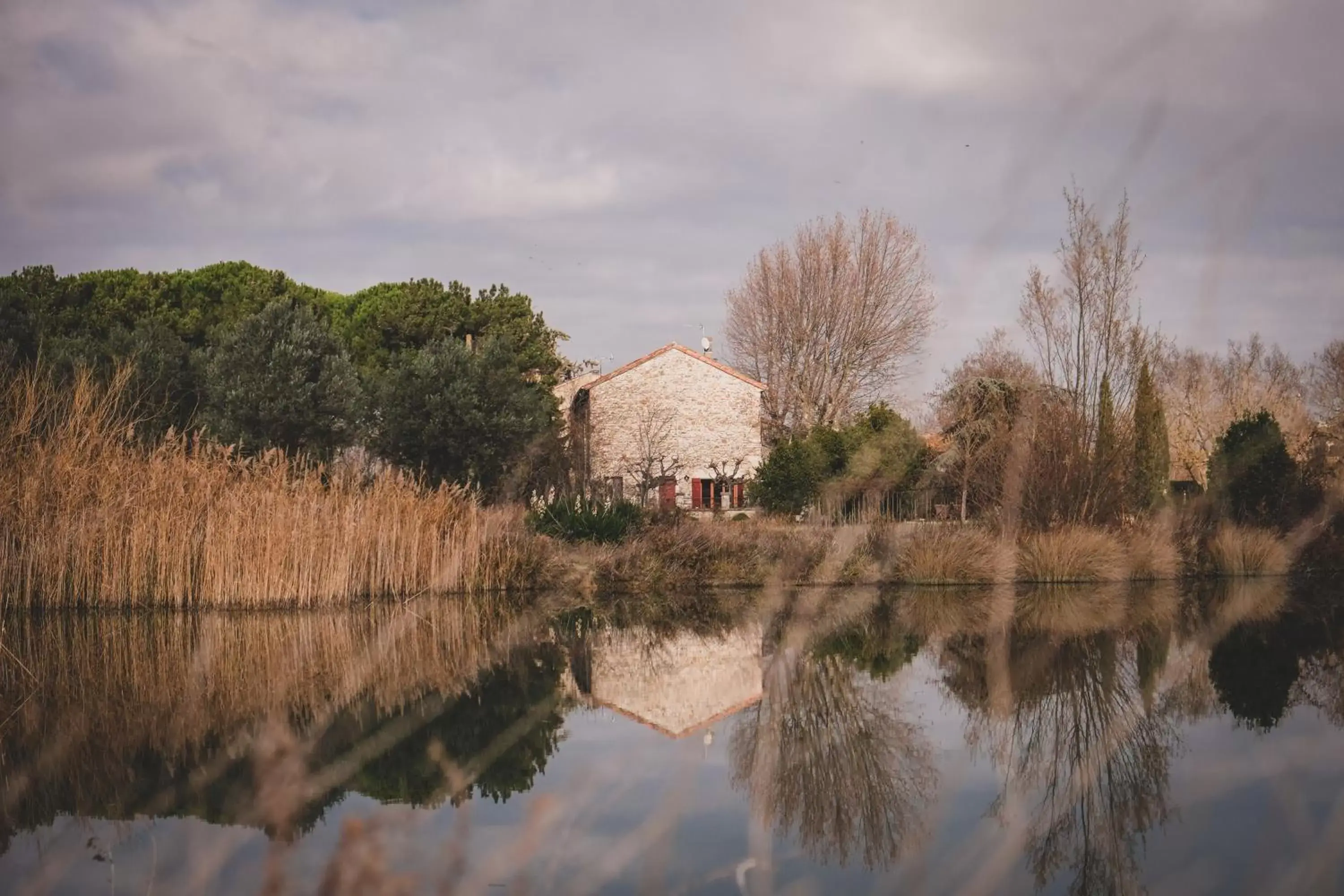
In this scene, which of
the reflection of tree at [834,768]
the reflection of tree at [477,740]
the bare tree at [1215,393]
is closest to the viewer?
the reflection of tree at [834,768]

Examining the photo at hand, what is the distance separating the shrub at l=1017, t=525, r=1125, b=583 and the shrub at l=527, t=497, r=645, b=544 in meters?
5.50

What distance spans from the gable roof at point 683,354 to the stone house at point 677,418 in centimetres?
3

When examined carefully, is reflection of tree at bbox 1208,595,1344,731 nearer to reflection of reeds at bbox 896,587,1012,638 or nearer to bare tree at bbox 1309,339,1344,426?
reflection of reeds at bbox 896,587,1012,638

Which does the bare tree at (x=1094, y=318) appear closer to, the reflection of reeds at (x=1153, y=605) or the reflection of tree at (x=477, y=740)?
the reflection of reeds at (x=1153, y=605)

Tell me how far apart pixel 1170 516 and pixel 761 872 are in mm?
15018

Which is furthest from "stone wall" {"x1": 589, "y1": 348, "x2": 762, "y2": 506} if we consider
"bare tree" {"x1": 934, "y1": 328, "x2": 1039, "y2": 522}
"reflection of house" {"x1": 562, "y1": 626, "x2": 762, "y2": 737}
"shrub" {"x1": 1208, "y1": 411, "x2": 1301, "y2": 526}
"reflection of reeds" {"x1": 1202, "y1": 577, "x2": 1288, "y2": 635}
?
"reflection of house" {"x1": 562, "y1": 626, "x2": 762, "y2": 737}

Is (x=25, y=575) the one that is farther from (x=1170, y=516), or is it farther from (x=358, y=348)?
(x=358, y=348)

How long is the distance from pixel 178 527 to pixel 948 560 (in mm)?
9647

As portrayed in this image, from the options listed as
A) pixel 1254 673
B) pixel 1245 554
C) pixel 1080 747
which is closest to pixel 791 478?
pixel 1245 554

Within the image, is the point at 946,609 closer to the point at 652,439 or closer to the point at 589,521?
the point at 589,521

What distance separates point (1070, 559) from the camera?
52.2 ft

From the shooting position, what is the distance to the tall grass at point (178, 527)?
12.0 meters

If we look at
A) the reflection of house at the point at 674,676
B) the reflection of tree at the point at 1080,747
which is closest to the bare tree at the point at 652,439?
the reflection of house at the point at 674,676

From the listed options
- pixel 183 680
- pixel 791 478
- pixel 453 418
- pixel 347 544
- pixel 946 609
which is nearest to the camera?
pixel 183 680
